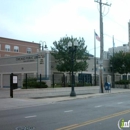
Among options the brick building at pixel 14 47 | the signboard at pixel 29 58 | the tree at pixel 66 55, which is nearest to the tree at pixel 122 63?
the tree at pixel 66 55

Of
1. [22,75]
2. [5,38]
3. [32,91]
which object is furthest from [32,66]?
[5,38]

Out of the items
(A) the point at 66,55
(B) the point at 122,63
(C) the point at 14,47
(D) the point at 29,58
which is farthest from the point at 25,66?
(C) the point at 14,47

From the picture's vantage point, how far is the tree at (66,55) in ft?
121

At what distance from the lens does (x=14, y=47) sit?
6719 centimetres

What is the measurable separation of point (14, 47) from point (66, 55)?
110ft

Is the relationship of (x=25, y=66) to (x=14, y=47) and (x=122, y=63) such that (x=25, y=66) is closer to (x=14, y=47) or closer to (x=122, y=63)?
(x=122, y=63)

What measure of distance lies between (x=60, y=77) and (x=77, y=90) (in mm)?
6033

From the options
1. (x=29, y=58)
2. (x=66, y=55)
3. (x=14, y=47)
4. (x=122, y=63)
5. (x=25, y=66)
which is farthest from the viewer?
(x=14, y=47)

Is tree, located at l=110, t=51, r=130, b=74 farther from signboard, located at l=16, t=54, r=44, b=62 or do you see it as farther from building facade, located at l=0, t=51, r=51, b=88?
signboard, located at l=16, t=54, r=44, b=62

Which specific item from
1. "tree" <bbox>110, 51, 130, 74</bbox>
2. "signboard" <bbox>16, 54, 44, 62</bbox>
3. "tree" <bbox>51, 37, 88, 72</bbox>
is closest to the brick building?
"signboard" <bbox>16, 54, 44, 62</bbox>

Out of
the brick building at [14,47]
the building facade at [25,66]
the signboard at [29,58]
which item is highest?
the brick building at [14,47]

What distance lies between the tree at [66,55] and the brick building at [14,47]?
3029cm

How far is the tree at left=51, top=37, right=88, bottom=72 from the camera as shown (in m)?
36.9

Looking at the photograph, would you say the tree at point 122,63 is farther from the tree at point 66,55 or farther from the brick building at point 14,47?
the brick building at point 14,47
